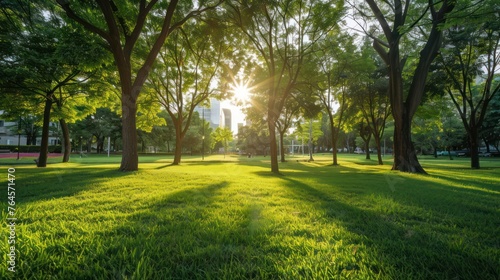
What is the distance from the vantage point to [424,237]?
2.73m

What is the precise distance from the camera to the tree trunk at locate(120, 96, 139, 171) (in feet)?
34.0

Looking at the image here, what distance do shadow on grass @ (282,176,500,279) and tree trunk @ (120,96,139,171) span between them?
956 cm

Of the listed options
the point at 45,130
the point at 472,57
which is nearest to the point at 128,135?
the point at 45,130

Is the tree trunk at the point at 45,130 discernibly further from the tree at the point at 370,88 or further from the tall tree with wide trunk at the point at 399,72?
the tree at the point at 370,88

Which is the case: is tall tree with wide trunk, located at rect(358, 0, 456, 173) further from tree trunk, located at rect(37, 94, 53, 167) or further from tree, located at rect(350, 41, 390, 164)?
tree trunk, located at rect(37, 94, 53, 167)

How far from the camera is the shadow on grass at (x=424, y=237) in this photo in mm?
1967

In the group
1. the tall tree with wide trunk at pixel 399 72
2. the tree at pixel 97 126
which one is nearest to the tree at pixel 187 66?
the tall tree with wide trunk at pixel 399 72

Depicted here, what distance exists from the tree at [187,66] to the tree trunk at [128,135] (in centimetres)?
712

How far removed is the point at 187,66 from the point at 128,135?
37.9ft

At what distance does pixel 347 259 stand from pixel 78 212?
3.99m

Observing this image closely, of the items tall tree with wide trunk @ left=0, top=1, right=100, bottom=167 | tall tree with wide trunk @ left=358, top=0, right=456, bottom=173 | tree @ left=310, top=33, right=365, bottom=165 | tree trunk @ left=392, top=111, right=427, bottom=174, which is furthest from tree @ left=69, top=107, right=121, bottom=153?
tree trunk @ left=392, top=111, right=427, bottom=174

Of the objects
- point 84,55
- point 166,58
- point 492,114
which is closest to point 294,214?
point 84,55

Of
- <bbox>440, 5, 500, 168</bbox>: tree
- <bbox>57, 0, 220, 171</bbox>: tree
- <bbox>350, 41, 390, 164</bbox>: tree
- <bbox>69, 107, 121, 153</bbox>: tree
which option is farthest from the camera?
<bbox>69, 107, 121, 153</bbox>: tree

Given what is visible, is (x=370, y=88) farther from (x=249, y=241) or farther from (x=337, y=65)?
(x=249, y=241)
